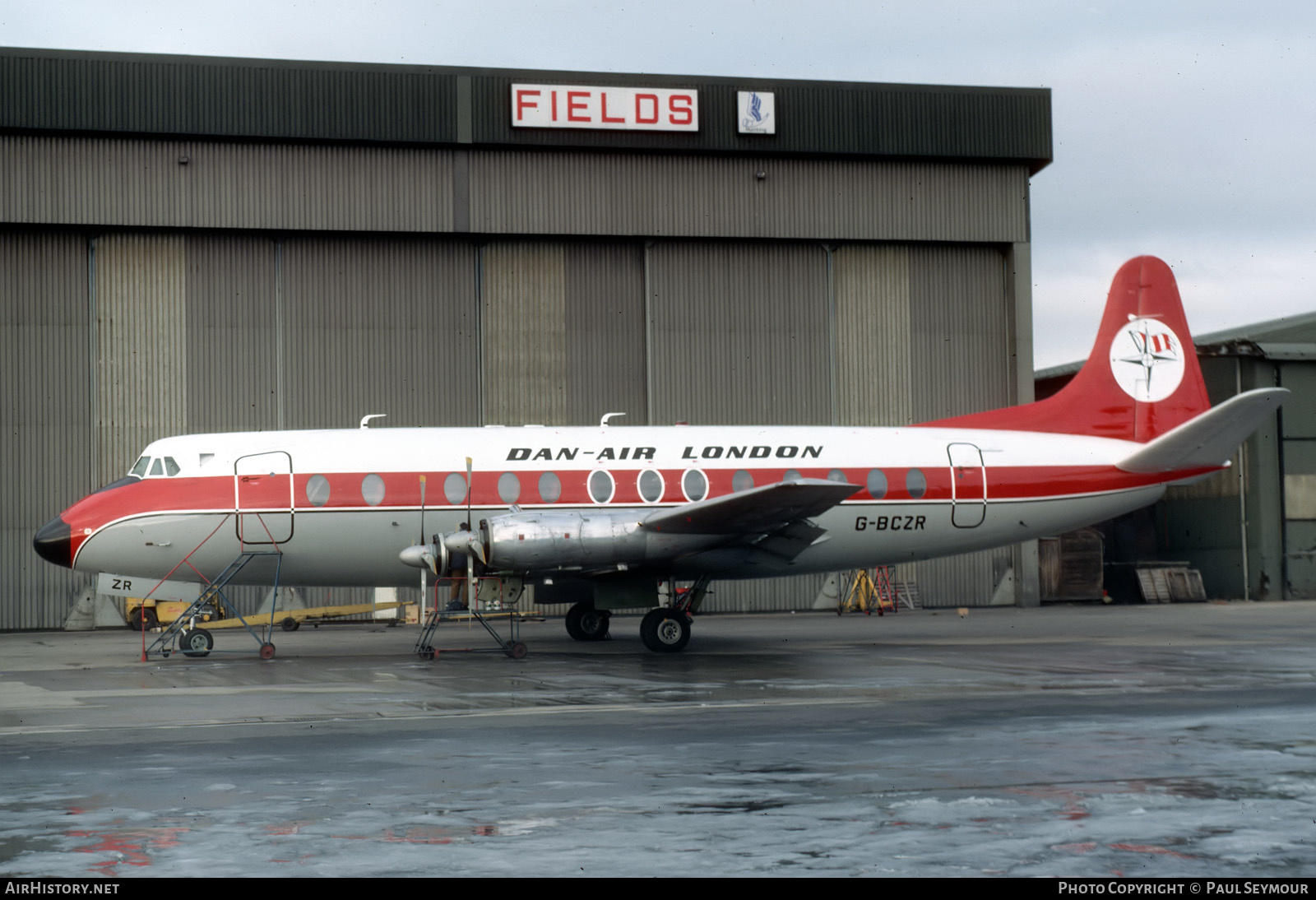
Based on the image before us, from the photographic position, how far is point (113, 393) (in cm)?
3183

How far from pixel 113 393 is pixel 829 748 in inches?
1040

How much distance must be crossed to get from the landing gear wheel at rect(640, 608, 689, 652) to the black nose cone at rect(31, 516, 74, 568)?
9.74 m

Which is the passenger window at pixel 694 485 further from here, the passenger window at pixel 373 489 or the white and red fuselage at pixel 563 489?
the passenger window at pixel 373 489

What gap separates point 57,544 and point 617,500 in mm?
9444

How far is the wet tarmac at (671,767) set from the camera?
269 inches

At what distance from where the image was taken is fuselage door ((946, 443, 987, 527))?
Result: 911 inches

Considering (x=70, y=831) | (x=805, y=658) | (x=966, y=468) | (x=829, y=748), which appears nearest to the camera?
(x=70, y=831)

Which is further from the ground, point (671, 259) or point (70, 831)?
point (671, 259)

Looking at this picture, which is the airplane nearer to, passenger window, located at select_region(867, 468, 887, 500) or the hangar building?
passenger window, located at select_region(867, 468, 887, 500)

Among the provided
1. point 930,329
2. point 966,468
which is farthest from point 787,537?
point 930,329

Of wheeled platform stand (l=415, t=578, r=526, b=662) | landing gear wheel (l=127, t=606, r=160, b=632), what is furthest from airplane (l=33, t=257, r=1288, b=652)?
landing gear wheel (l=127, t=606, r=160, b=632)

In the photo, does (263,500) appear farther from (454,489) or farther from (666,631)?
(666,631)

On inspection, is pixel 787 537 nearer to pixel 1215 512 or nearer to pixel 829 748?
pixel 829 748

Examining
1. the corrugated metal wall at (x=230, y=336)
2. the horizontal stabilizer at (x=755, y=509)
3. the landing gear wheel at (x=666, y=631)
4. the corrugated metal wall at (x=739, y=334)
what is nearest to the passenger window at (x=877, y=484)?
the horizontal stabilizer at (x=755, y=509)
